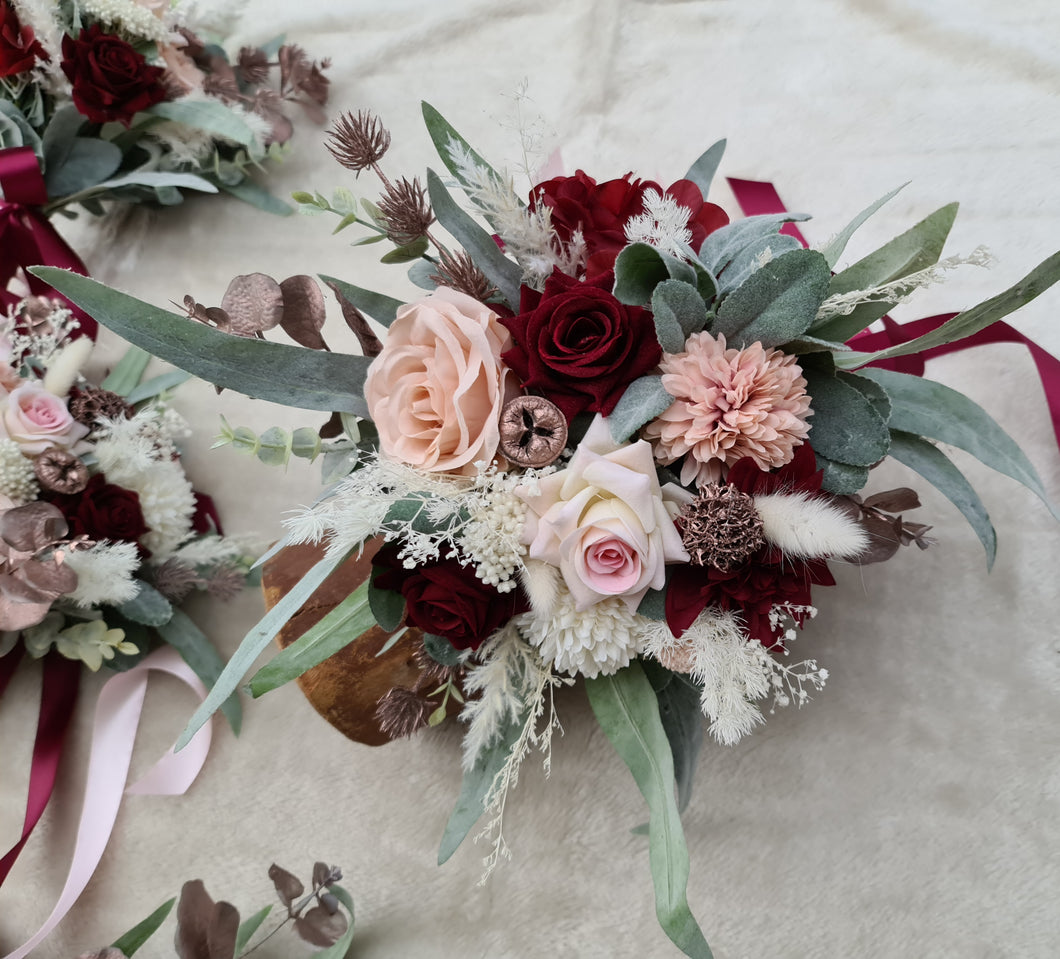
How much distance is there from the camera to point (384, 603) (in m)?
0.61

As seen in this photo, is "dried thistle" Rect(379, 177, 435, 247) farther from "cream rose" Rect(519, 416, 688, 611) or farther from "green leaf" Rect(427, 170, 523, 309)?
"cream rose" Rect(519, 416, 688, 611)

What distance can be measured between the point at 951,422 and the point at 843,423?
17 cm

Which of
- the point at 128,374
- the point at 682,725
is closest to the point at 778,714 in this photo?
the point at 682,725

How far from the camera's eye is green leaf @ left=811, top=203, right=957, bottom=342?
0.57m

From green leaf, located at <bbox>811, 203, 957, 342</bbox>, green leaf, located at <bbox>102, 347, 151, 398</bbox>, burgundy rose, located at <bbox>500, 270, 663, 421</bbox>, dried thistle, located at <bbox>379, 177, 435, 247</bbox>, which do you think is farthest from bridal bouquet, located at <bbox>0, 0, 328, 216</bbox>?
green leaf, located at <bbox>811, 203, 957, 342</bbox>

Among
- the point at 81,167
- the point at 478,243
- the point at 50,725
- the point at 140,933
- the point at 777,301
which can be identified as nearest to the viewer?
the point at 777,301

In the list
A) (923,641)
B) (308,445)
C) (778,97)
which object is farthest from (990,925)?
(778,97)

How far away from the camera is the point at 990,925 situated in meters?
0.75

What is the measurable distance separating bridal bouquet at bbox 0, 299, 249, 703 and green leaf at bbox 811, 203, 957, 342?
64cm

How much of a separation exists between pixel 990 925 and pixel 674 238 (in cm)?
68

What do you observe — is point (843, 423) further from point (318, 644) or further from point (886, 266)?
point (318, 644)

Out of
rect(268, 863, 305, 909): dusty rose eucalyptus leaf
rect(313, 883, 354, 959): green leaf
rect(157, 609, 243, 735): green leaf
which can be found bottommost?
rect(313, 883, 354, 959): green leaf

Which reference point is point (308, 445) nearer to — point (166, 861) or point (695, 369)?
point (695, 369)

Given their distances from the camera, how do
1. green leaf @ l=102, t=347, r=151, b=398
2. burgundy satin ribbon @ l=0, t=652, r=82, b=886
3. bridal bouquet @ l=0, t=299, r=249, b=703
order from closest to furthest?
1. bridal bouquet @ l=0, t=299, r=249, b=703
2. burgundy satin ribbon @ l=0, t=652, r=82, b=886
3. green leaf @ l=102, t=347, r=151, b=398
